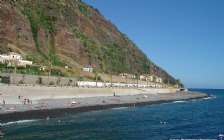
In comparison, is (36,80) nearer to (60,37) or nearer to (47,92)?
(47,92)

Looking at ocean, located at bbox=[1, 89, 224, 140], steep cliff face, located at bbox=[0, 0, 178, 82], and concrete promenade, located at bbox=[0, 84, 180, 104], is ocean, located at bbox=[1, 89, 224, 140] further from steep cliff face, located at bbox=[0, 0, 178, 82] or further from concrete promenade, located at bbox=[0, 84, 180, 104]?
steep cliff face, located at bbox=[0, 0, 178, 82]

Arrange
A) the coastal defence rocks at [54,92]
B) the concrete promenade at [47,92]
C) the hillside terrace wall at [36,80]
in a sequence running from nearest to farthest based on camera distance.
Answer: the concrete promenade at [47,92]
the coastal defence rocks at [54,92]
the hillside terrace wall at [36,80]

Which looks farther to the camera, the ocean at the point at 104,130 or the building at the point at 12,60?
the building at the point at 12,60

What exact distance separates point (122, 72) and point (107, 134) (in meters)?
122

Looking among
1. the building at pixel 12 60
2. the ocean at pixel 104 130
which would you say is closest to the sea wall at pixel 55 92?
the ocean at pixel 104 130

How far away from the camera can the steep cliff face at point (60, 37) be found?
11650cm

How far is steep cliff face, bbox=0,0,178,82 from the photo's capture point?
116 metres

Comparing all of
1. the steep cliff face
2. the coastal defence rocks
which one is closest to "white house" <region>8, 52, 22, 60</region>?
the steep cliff face

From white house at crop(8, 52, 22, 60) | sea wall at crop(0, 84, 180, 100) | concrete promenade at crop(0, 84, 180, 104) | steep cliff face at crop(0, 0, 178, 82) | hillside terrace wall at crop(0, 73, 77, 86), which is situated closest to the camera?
concrete promenade at crop(0, 84, 180, 104)

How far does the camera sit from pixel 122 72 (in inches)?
6555

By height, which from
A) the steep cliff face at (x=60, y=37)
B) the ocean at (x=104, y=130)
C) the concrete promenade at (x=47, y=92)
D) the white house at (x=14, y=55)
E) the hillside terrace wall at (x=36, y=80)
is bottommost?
the ocean at (x=104, y=130)

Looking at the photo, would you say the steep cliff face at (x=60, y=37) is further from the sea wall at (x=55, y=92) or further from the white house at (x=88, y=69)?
the sea wall at (x=55, y=92)

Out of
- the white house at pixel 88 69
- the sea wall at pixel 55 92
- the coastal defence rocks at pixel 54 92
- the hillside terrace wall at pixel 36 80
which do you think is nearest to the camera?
the coastal defence rocks at pixel 54 92

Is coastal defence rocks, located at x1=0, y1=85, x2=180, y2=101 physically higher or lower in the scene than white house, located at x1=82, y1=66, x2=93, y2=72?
lower
